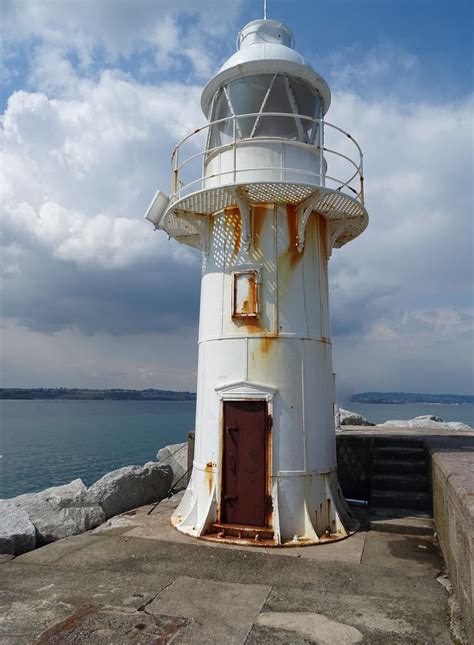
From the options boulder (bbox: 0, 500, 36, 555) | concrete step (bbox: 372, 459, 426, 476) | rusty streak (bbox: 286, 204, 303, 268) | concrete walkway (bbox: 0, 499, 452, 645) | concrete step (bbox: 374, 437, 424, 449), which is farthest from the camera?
concrete step (bbox: 374, 437, 424, 449)

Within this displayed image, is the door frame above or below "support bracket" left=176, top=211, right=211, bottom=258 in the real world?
below

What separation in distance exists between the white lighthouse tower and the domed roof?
0.03m

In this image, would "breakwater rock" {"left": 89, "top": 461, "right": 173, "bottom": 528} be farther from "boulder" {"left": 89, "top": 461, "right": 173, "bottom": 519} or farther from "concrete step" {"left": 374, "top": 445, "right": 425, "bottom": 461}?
"concrete step" {"left": 374, "top": 445, "right": 425, "bottom": 461}

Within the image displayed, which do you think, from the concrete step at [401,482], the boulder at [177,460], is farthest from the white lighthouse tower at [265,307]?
the boulder at [177,460]

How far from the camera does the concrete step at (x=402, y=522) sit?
9084 millimetres

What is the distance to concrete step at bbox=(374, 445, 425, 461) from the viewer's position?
1170 centimetres

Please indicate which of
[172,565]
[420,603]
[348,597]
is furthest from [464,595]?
[172,565]

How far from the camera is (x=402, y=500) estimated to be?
10375 millimetres

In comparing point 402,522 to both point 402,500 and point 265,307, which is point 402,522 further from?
point 265,307

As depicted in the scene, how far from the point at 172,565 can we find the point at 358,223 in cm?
790

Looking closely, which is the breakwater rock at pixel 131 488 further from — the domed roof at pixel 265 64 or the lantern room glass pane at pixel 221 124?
the domed roof at pixel 265 64

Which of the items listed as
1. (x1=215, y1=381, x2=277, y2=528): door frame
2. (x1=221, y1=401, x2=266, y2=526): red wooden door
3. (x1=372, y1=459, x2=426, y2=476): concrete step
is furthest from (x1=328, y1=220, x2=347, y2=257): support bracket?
(x1=372, y1=459, x2=426, y2=476): concrete step

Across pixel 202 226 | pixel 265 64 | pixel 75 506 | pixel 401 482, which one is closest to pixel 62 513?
pixel 75 506

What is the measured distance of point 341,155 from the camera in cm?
999
